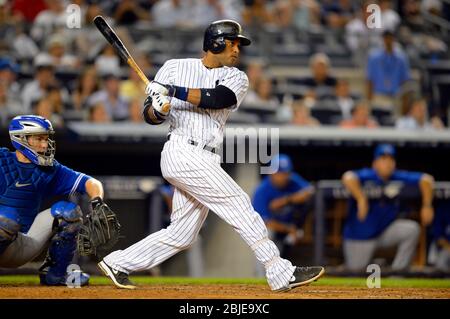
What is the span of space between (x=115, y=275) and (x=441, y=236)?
196 inches

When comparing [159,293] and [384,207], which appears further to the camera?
[384,207]

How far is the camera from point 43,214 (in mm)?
6598

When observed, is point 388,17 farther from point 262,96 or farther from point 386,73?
point 262,96

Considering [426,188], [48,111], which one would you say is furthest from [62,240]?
[426,188]

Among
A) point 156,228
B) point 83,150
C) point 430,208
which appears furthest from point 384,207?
point 83,150

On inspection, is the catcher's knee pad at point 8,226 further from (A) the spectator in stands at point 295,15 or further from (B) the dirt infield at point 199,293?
(A) the spectator in stands at point 295,15

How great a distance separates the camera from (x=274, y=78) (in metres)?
11.9

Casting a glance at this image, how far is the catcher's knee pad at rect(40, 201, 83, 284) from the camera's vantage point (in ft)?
21.0

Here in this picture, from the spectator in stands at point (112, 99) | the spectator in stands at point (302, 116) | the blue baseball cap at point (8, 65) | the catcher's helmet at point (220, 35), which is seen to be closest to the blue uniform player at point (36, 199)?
the catcher's helmet at point (220, 35)

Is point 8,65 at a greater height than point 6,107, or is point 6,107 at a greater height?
point 8,65

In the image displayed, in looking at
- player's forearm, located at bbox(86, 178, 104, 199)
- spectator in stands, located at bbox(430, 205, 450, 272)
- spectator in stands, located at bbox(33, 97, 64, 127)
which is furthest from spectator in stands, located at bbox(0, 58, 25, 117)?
spectator in stands, located at bbox(430, 205, 450, 272)

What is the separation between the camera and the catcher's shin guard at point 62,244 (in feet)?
21.0
